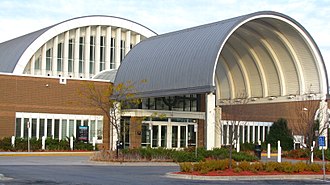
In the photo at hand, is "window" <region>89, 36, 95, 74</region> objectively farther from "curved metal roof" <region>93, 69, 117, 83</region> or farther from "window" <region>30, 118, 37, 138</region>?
"window" <region>30, 118, 37, 138</region>

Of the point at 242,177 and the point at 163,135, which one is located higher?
the point at 163,135

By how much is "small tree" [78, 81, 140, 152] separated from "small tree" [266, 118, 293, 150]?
1433 centimetres

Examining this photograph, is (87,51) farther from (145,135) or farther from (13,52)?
(145,135)

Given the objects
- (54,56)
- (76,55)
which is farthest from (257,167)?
(76,55)

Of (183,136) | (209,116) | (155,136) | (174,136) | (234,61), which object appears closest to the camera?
(209,116)

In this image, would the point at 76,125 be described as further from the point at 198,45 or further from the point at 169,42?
the point at 198,45

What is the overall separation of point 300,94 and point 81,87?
18.2 meters

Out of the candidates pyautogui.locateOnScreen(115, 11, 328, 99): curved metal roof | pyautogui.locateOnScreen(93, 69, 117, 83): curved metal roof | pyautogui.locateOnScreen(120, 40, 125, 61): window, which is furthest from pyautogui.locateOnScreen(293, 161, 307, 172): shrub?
pyautogui.locateOnScreen(120, 40, 125, 61): window

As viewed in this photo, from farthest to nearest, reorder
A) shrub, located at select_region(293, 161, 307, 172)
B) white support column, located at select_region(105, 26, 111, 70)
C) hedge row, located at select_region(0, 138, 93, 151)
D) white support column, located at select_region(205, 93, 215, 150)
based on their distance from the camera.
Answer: white support column, located at select_region(105, 26, 111, 70) < hedge row, located at select_region(0, 138, 93, 151) < white support column, located at select_region(205, 93, 215, 150) < shrub, located at select_region(293, 161, 307, 172)

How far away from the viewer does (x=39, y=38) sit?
56.0m

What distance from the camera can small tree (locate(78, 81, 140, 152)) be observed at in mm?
44344

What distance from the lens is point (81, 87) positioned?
4997cm

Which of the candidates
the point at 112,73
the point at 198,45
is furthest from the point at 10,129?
the point at 198,45

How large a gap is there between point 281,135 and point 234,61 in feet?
26.7
